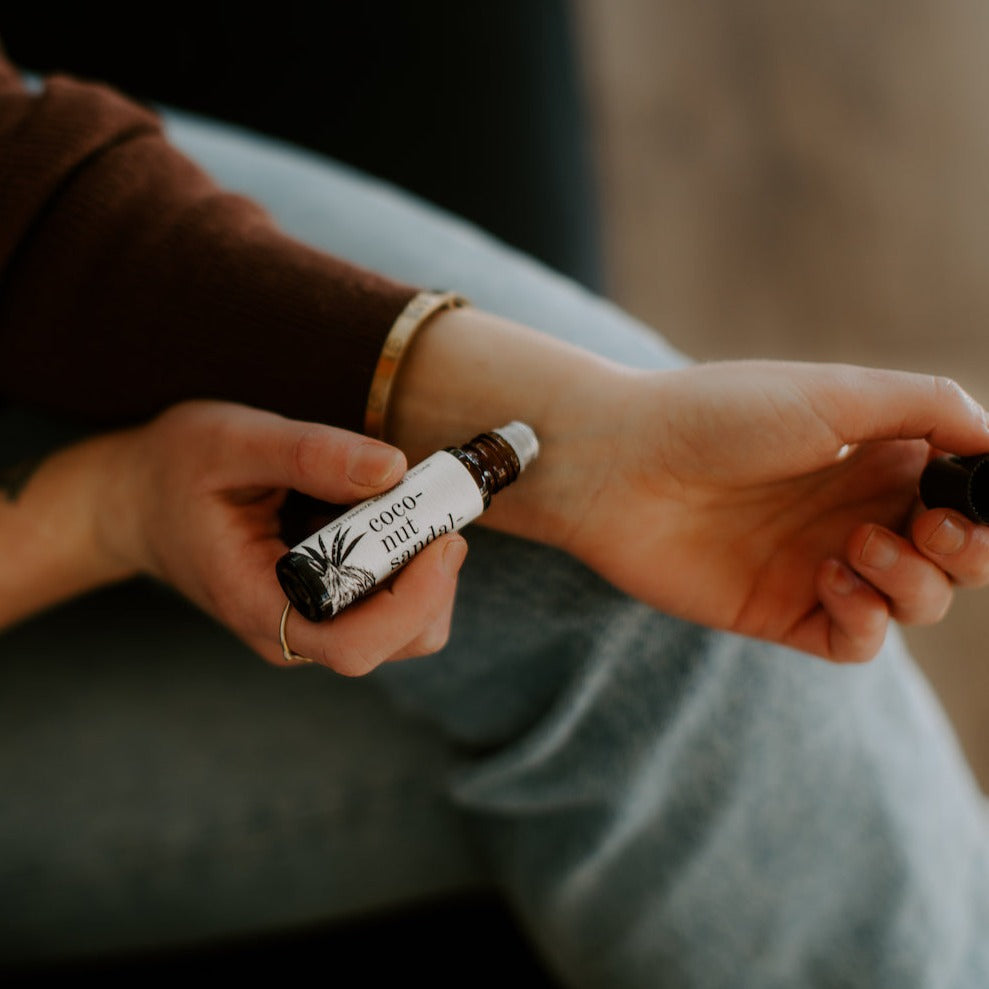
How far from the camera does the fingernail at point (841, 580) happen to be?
58cm

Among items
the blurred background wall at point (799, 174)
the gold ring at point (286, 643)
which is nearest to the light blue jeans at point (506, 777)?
the gold ring at point (286, 643)

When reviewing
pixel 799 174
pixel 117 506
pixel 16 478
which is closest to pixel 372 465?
pixel 117 506

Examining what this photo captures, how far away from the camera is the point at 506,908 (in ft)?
3.29

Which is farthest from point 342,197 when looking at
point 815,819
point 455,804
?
point 815,819

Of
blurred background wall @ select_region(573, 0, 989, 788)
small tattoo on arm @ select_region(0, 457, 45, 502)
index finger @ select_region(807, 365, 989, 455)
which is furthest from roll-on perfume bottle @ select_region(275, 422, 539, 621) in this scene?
blurred background wall @ select_region(573, 0, 989, 788)

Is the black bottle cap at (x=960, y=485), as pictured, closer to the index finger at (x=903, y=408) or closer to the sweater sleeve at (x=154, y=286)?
the index finger at (x=903, y=408)

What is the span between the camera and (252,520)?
1.91 ft

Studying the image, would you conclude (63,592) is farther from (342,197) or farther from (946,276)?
(946,276)

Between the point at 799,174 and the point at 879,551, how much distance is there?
48.3 inches

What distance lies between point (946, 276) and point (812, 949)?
1204 mm

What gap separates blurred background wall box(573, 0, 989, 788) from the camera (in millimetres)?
1448

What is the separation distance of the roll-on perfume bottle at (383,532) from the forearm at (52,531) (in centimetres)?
27

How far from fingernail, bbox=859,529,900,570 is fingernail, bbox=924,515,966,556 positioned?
2 centimetres

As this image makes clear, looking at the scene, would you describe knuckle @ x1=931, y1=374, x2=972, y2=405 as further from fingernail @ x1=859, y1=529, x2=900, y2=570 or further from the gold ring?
the gold ring
